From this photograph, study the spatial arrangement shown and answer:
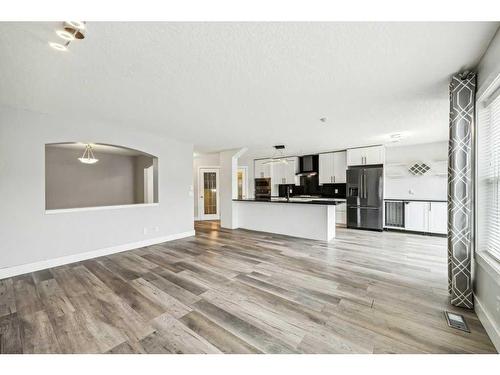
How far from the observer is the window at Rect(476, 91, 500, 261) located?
1.74 m

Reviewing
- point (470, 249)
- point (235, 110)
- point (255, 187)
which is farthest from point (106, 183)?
point (470, 249)

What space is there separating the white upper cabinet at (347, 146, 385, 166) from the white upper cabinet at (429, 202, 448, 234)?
1.64 m

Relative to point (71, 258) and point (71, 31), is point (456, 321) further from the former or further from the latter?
point (71, 258)

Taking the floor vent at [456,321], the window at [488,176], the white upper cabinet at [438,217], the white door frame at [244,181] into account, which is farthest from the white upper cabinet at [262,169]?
the floor vent at [456,321]

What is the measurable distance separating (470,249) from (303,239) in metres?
3.02

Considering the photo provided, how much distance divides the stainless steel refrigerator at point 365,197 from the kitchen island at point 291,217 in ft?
5.03

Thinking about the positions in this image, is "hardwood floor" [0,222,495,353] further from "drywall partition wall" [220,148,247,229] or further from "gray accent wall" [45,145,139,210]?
"gray accent wall" [45,145,139,210]

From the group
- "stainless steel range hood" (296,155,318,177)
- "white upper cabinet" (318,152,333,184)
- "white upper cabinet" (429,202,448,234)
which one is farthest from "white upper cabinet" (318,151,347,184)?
"white upper cabinet" (429,202,448,234)

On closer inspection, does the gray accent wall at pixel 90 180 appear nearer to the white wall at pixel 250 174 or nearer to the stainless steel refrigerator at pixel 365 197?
the white wall at pixel 250 174

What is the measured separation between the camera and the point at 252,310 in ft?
6.63

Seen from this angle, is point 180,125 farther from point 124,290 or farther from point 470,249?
point 470,249

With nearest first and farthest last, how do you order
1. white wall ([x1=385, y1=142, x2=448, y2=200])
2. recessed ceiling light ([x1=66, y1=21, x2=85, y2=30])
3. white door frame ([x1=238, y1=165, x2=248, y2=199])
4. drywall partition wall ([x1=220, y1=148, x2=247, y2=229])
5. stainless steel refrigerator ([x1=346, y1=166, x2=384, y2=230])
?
1. recessed ceiling light ([x1=66, y1=21, x2=85, y2=30])
2. white wall ([x1=385, y1=142, x2=448, y2=200])
3. stainless steel refrigerator ([x1=346, y1=166, x2=384, y2=230])
4. drywall partition wall ([x1=220, y1=148, x2=247, y2=229])
5. white door frame ([x1=238, y1=165, x2=248, y2=199])

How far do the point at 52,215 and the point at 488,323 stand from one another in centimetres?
538

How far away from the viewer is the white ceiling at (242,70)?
1.49m
